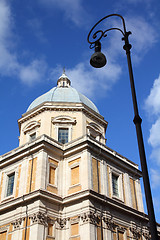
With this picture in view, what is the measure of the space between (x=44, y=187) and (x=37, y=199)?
1.18 meters

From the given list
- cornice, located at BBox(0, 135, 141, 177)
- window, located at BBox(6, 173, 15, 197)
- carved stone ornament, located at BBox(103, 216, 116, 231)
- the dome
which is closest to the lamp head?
cornice, located at BBox(0, 135, 141, 177)

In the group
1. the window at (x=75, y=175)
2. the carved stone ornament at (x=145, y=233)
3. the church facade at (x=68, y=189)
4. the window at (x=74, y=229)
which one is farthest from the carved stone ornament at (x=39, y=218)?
the carved stone ornament at (x=145, y=233)

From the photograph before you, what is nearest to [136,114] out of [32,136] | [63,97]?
[32,136]

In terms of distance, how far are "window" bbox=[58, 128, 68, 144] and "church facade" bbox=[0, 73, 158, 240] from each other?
40mm

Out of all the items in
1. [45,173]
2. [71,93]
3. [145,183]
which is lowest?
[145,183]

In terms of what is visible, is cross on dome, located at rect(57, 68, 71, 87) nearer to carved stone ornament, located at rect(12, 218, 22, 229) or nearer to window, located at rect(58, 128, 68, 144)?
window, located at rect(58, 128, 68, 144)

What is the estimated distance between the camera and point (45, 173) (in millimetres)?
23156

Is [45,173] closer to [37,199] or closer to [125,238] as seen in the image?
[37,199]

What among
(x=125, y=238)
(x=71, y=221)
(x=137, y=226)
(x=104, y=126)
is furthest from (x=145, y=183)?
(x=104, y=126)

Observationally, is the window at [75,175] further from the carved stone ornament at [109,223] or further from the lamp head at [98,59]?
the lamp head at [98,59]

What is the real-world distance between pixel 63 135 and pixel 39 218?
33.1ft

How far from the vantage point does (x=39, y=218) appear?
2078 centimetres

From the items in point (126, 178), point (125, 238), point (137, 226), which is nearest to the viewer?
point (125, 238)

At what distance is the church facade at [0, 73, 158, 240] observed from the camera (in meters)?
21.5
